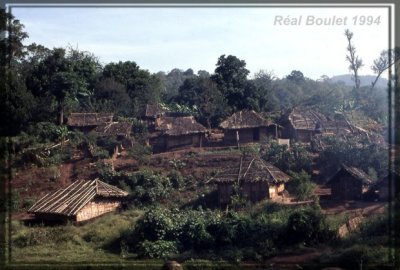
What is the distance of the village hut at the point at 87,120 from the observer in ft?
113

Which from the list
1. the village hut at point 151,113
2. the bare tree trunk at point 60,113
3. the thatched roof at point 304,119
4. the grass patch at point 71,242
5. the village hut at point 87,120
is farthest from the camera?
the village hut at point 151,113

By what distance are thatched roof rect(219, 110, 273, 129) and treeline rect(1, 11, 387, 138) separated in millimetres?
4328

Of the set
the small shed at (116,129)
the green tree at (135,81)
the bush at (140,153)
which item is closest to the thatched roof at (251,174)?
the bush at (140,153)

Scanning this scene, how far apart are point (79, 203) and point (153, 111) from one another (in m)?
19.7

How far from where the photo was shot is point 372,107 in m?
40.2

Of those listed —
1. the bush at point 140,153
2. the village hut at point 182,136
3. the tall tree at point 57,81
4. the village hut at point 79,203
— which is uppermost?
the tall tree at point 57,81

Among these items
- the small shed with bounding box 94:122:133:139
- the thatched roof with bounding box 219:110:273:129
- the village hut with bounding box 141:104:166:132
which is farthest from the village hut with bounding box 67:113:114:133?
the thatched roof with bounding box 219:110:273:129

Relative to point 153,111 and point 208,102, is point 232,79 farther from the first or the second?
point 153,111

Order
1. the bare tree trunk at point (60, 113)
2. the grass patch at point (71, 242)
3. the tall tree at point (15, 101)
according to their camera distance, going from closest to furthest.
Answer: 1. the grass patch at point (71, 242)
2. the tall tree at point (15, 101)
3. the bare tree trunk at point (60, 113)

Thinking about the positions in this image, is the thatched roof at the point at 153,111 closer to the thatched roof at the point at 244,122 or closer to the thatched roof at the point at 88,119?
the thatched roof at the point at 88,119

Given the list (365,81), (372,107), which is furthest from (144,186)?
(365,81)

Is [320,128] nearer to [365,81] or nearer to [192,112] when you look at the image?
[192,112]

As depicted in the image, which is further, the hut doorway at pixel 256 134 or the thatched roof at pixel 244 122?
the hut doorway at pixel 256 134

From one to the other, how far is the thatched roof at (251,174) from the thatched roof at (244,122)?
8.88 metres
